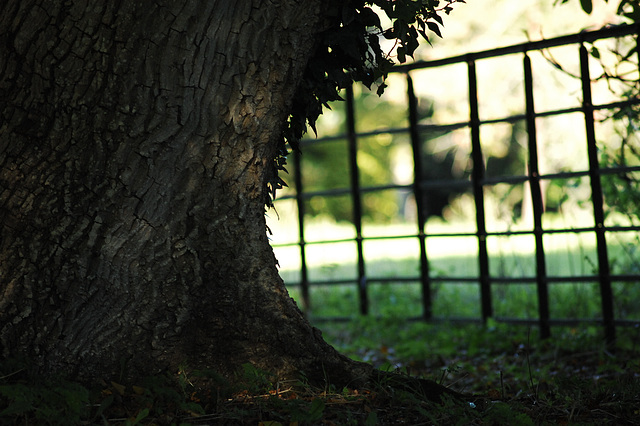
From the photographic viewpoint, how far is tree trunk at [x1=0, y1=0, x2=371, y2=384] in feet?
7.36

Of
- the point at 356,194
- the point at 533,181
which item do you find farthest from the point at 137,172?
the point at 356,194

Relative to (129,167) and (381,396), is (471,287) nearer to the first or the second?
(381,396)

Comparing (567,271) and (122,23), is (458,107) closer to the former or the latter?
(567,271)

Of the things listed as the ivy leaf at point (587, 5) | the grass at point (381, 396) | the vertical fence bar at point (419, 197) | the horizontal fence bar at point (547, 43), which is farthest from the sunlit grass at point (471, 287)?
the ivy leaf at point (587, 5)

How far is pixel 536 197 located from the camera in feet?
16.0

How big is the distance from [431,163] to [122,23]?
17330 mm

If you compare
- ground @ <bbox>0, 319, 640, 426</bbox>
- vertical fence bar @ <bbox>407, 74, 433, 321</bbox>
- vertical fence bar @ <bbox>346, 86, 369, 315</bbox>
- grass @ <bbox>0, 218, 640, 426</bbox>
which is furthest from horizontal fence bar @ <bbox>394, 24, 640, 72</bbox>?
ground @ <bbox>0, 319, 640, 426</bbox>

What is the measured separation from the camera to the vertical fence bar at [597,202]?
15.0 ft

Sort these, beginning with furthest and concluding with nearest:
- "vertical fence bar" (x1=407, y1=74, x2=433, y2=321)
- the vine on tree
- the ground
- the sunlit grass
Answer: "vertical fence bar" (x1=407, y1=74, x2=433, y2=321) → the sunlit grass → the vine on tree → the ground

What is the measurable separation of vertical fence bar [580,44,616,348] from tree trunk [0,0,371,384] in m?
2.84

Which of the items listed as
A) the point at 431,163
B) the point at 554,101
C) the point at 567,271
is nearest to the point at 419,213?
the point at 567,271

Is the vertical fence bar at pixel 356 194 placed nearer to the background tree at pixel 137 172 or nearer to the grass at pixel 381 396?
the grass at pixel 381 396

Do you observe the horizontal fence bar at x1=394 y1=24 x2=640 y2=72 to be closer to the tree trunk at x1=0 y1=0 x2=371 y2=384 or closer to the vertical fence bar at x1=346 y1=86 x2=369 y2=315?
the vertical fence bar at x1=346 y1=86 x2=369 y2=315

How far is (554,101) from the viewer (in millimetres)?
12344
